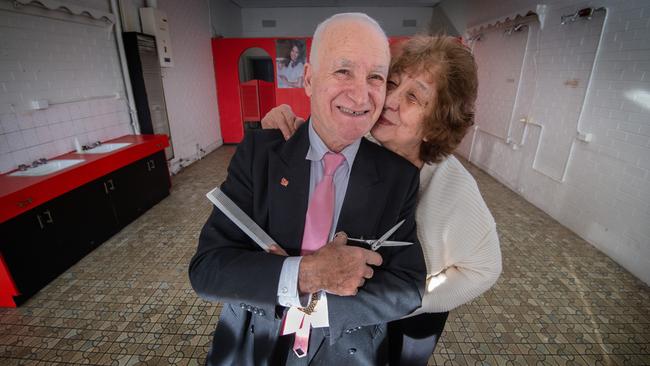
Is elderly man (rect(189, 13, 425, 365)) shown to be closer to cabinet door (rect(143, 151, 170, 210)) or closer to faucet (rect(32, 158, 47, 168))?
faucet (rect(32, 158, 47, 168))

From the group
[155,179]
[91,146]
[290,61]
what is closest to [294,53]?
[290,61]

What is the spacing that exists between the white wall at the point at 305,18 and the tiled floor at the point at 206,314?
7498 millimetres

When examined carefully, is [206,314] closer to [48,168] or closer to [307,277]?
[307,277]

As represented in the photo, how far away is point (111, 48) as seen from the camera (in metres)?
4.04

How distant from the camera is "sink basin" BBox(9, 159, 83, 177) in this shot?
110 inches

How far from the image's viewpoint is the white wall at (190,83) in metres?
5.43

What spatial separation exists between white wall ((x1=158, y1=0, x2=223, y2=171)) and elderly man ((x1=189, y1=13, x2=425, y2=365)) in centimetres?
517

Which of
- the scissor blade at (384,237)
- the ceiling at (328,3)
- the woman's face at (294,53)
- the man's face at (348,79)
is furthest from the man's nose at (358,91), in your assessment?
the ceiling at (328,3)

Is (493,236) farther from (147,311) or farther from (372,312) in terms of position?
(147,311)

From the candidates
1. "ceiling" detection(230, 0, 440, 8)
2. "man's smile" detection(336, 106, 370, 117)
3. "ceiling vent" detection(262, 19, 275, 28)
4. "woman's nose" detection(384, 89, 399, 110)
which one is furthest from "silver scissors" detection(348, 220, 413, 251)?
"ceiling vent" detection(262, 19, 275, 28)

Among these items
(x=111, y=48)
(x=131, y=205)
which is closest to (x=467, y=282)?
(x=131, y=205)

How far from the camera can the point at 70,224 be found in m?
2.84

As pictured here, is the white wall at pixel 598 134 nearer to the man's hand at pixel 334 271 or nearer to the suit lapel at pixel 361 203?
the suit lapel at pixel 361 203

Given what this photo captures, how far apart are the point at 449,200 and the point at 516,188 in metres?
4.56
